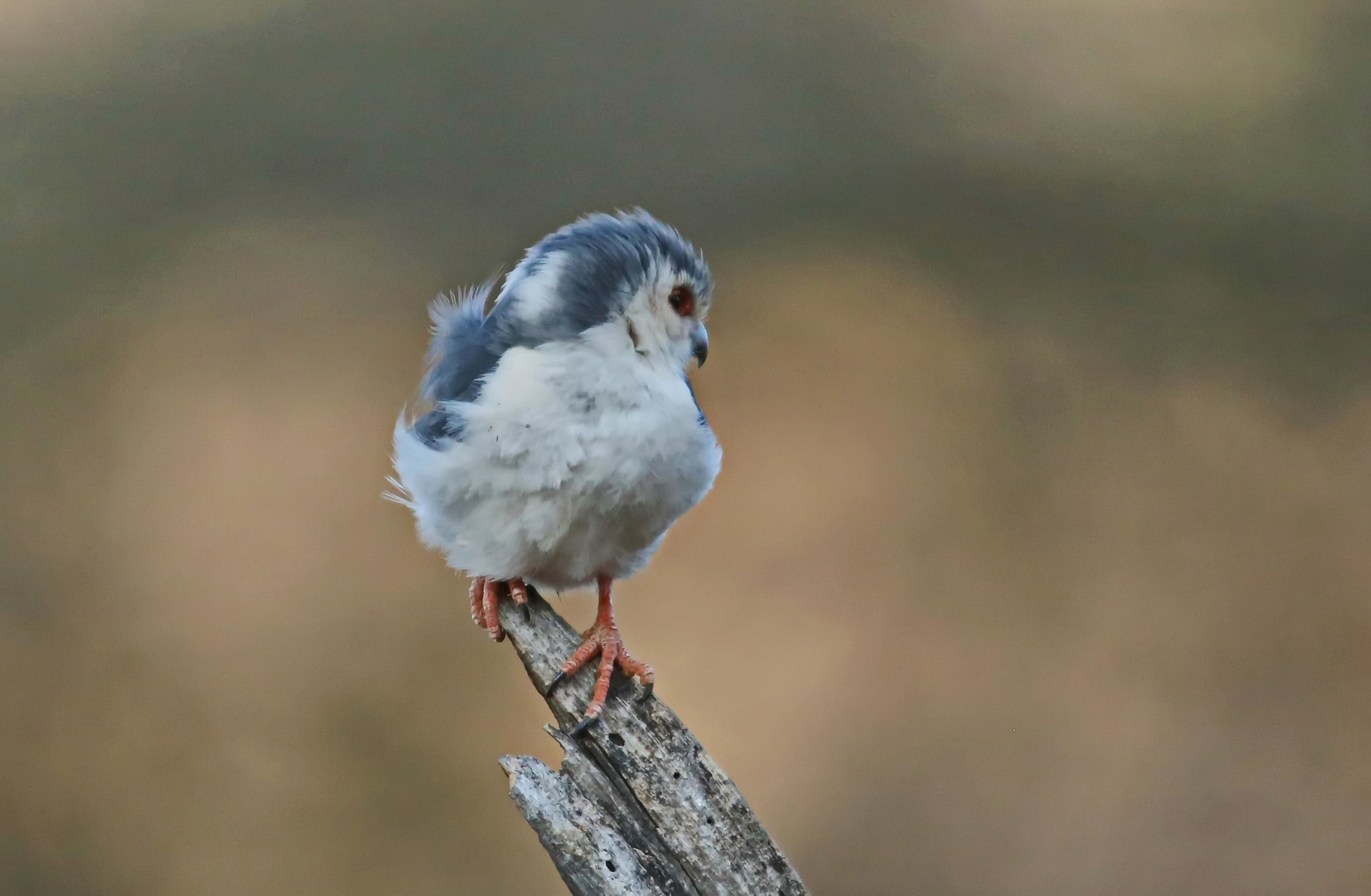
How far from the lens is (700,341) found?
6.58ft

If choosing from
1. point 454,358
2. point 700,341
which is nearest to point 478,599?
point 454,358

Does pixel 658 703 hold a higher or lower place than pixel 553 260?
lower

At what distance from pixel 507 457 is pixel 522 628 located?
421 mm

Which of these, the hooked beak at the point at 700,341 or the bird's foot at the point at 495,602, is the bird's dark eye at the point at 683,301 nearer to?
the hooked beak at the point at 700,341

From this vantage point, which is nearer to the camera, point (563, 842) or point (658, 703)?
point (563, 842)

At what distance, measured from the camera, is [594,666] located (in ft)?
6.61

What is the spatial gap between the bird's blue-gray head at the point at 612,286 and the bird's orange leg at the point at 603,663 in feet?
1.62

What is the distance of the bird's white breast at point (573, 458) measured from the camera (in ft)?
5.94

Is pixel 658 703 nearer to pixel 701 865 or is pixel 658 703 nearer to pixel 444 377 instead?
pixel 701 865

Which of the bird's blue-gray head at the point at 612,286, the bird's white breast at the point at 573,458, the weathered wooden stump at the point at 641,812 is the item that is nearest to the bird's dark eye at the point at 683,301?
the bird's blue-gray head at the point at 612,286

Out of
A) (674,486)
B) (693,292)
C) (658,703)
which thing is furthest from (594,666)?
(693,292)

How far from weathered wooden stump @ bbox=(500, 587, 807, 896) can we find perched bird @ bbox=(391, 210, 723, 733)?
6cm

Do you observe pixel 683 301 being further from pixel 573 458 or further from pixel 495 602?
pixel 495 602

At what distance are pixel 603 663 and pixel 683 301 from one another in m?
0.65
